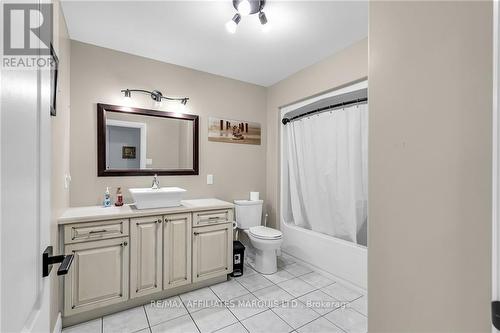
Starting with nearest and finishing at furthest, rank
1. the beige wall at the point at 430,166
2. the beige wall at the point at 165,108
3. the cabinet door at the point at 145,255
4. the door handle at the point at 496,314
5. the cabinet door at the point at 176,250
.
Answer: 1. the door handle at the point at 496,314
2. the beige wall at the point at 430,166
3. the cabinet door at the point at 145,255
4. the cabinet door at the point at 176,250
5. the beige wall at the point at 165,108

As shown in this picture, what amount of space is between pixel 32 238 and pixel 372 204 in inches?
46.7

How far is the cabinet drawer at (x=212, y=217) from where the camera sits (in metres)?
2.43

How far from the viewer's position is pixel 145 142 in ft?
8.87

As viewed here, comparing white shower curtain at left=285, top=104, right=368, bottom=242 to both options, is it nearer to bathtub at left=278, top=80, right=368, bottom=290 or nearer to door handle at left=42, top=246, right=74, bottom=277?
bathtub at left=278, top=80, right=368, bottom=290

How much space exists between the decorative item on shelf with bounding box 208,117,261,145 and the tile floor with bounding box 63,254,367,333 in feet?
5.98

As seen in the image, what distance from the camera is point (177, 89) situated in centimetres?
290

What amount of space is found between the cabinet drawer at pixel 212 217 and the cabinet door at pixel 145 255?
1.20 ft

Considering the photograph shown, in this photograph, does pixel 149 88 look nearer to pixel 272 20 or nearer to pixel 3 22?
pixel 272 20

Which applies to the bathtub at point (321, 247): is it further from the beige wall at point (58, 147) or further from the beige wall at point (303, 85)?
the beige wall at point (58, 147)

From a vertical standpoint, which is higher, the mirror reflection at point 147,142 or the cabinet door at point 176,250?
the mirror reflection at point 147,142

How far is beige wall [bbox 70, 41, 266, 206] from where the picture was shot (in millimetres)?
2348

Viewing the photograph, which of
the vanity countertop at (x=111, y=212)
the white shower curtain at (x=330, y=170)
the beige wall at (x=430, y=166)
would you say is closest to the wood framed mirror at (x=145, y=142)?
the vanity countertop at (x=111, y=212)

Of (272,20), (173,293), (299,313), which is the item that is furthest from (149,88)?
(299,313)

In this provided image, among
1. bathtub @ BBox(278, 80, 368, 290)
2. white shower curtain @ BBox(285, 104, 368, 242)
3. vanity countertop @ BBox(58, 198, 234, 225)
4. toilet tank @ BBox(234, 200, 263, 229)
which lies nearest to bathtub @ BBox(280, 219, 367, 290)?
bathtub @ BBox(278, 80, 368, 290)
